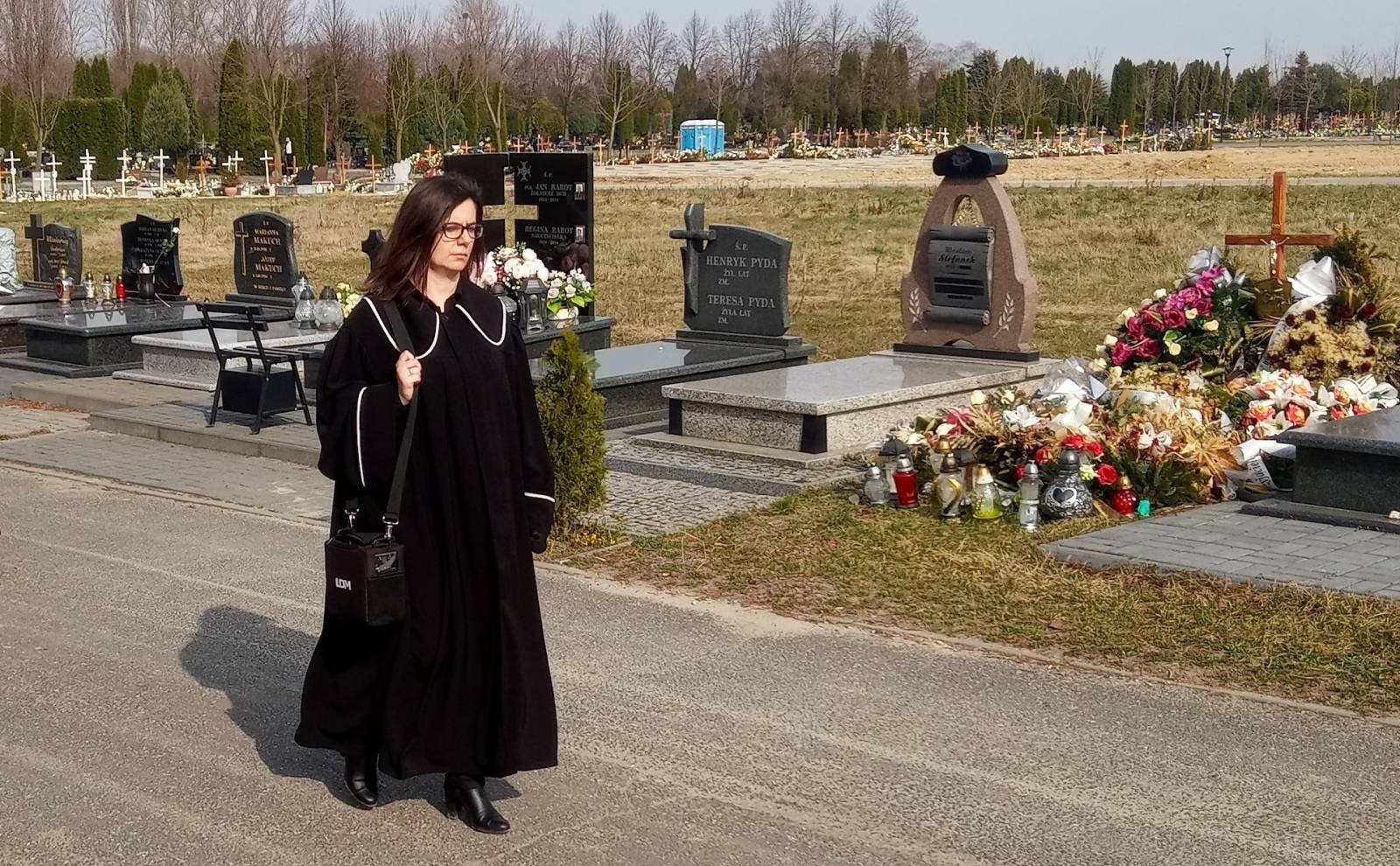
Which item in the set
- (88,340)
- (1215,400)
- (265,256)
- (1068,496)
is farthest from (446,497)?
(265,256)

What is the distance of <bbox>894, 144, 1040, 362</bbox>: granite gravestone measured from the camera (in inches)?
485

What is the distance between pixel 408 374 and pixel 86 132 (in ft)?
199

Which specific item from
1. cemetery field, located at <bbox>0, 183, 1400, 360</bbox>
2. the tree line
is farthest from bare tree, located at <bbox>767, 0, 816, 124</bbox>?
cemetery field, located at <bbox>0, 183, 1400, 360</bbox>

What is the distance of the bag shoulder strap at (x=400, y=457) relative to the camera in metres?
4.50

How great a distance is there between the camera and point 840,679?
6.17 m

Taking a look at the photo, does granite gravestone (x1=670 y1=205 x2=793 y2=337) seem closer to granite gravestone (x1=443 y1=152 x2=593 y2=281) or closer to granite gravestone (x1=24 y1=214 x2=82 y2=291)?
granite gravestone (x1=443 y1=152 x2=593 y2=281)

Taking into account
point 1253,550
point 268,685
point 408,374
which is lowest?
point 268,685

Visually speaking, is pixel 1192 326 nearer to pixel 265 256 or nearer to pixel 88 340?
pixel 265 256

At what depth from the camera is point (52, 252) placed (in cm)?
1975

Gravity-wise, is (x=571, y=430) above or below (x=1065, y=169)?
below

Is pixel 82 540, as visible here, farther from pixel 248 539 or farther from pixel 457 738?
pixel 457 738

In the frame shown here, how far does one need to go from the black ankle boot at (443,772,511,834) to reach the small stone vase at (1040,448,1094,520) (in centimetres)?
467

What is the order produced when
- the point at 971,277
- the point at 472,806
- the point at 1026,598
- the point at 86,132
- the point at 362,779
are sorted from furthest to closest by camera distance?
the point at 86,132 < the point at 971,277 < the point at 1026,598 < the point at 362,779 < the point at 472,806

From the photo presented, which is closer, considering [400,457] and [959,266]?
[400,457]
